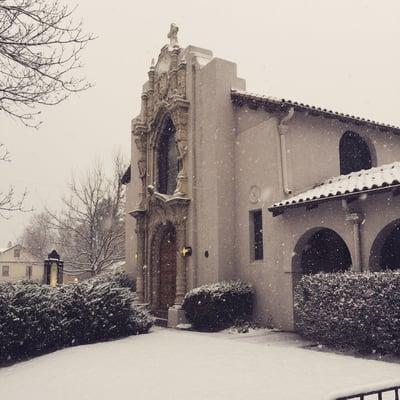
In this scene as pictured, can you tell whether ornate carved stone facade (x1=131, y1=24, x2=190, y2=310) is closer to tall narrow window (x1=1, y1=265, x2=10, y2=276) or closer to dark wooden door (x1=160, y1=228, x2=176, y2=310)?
dark wooden door (x1=160, y1=228, x2=176, y2=310)

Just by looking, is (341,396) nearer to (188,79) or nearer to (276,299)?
(276,299)

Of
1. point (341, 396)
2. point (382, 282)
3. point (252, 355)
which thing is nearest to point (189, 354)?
point (252, 355)

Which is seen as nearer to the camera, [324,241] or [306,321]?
[306,321]

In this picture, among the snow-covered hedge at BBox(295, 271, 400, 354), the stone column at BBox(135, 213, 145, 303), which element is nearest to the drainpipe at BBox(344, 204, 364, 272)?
the snow-covered hedge at BBox(295, 271, 400, 354)

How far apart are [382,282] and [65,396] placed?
5.79 m

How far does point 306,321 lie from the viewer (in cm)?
1037

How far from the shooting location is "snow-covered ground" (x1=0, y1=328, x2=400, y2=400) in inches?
254

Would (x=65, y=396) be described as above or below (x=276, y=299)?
below

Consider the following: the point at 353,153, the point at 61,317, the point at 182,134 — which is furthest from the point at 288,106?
the point at 61,317

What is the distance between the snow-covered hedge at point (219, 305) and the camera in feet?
42.6

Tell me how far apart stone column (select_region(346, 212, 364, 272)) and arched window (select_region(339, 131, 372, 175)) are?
4.36 metres

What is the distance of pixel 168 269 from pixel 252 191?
4.87m

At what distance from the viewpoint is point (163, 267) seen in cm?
1759

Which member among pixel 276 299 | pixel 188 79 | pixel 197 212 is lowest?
pixel 276 299
